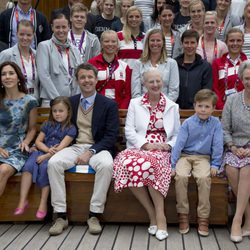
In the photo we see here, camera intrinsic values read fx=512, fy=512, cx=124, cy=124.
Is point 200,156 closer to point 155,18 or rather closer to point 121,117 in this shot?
point 121,117

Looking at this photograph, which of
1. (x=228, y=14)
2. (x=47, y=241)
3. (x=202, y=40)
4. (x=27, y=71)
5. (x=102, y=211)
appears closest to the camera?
(x=47, y=241)

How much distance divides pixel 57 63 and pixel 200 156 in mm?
1957

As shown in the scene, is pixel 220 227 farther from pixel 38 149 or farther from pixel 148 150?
pixel 38 149

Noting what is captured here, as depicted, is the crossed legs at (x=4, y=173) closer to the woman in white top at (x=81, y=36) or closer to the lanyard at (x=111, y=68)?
the lanyard at (x=111, y=68)

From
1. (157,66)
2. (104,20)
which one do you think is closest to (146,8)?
(104,20)

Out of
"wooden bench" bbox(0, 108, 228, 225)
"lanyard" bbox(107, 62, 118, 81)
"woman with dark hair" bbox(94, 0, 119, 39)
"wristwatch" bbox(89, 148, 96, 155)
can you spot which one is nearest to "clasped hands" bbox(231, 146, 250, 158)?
"wooden bench" bbox(0, 108, 228, 225)

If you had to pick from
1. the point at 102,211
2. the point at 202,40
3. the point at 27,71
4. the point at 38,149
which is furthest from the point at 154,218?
the point at 202,40

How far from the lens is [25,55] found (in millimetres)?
5707

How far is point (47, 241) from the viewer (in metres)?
4.40

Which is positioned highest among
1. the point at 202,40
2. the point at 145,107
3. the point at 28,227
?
the point at 202,40

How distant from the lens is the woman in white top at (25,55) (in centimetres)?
556

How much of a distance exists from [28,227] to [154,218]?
1.20 meters

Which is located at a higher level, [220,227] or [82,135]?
[82,135]

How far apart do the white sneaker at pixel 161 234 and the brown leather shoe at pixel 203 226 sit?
1.02ft
